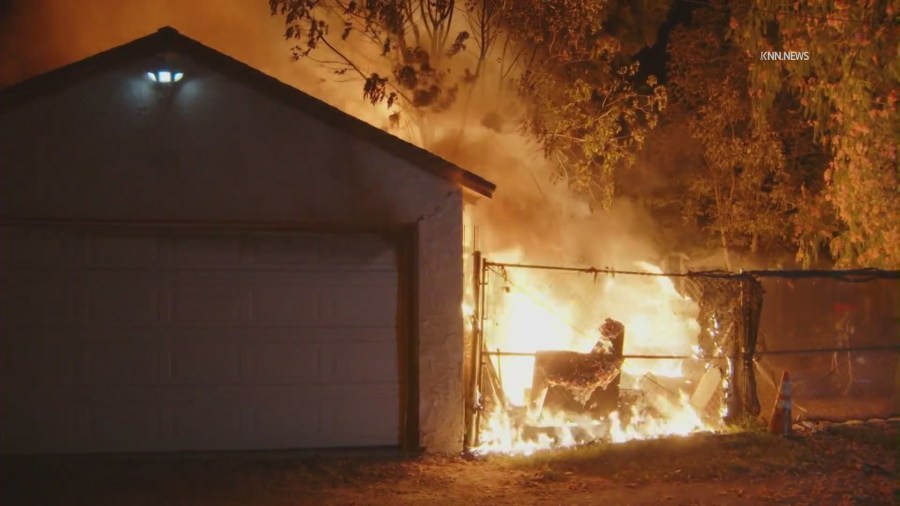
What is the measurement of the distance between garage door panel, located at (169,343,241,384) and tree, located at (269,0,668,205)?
5.61 m

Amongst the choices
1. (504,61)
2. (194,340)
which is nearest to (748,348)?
(194,340)

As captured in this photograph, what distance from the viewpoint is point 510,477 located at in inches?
332

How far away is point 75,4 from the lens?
15.7 m

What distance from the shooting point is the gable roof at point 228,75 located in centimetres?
872

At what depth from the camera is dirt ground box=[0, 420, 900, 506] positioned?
306 inches

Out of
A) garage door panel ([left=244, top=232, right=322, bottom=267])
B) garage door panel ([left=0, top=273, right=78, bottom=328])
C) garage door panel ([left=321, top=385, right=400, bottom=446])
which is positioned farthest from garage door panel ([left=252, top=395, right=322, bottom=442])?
garage door panel ([left=0, top=273, right=78, bottom=328])

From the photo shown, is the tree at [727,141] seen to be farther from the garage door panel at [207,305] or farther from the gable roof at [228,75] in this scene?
the garage door panel at [207,305]

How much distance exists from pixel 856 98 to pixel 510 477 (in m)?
6.96

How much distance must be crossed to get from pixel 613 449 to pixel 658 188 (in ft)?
33.2

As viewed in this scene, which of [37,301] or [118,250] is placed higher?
[118,250]

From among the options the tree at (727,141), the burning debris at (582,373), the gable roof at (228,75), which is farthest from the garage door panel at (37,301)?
the tree at (727,141)

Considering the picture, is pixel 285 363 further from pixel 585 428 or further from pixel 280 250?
pixel 585 428

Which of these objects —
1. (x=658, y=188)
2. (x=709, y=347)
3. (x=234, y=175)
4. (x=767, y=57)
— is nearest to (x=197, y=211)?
(x=234, y=175)

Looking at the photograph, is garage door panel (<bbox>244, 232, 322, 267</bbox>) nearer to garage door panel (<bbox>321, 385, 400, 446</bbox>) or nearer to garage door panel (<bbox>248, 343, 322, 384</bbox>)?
garage door panel (<bbox>248, 343, 322, 384</bbox>)
